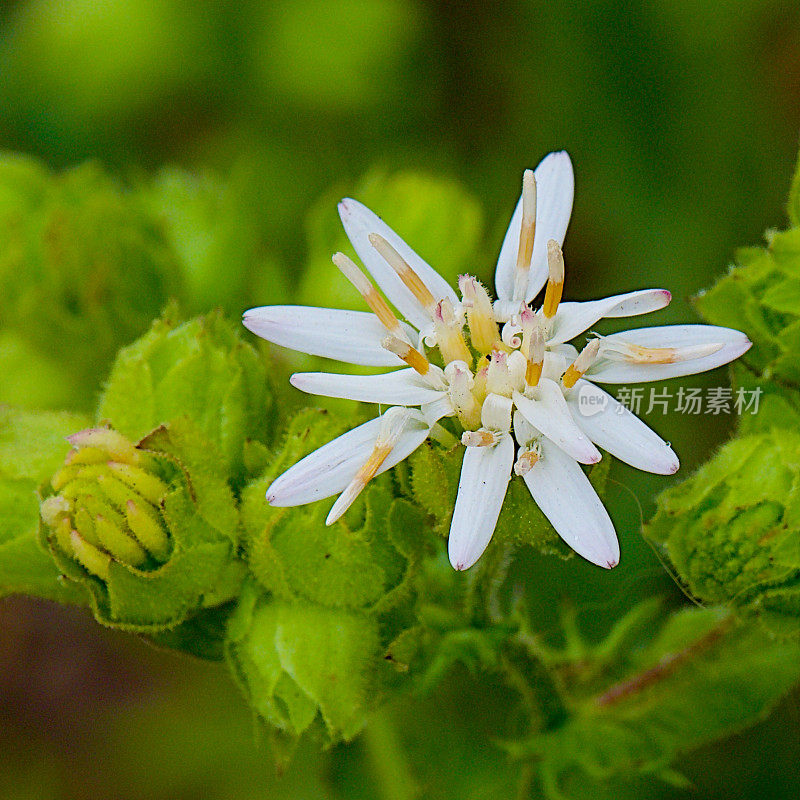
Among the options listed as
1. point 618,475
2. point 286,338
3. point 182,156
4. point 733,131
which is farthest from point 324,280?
point 733,131

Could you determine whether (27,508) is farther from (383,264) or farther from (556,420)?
(556,420)

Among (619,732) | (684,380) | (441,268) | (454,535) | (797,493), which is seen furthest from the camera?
(684,380)

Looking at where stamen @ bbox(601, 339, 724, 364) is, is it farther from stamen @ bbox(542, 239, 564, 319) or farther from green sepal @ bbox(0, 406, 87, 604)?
green sepal @ bbox(0, 406, 87, 604)

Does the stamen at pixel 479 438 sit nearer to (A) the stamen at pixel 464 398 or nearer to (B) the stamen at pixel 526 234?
(A) the stamen at pixel 464 398

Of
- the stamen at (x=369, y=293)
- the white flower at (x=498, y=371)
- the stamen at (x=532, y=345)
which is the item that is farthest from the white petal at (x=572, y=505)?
the stamen at (x=369, y=293)

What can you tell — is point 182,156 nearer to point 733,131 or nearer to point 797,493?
point 733,131

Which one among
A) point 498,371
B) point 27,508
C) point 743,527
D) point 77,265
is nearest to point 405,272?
point 498,371
